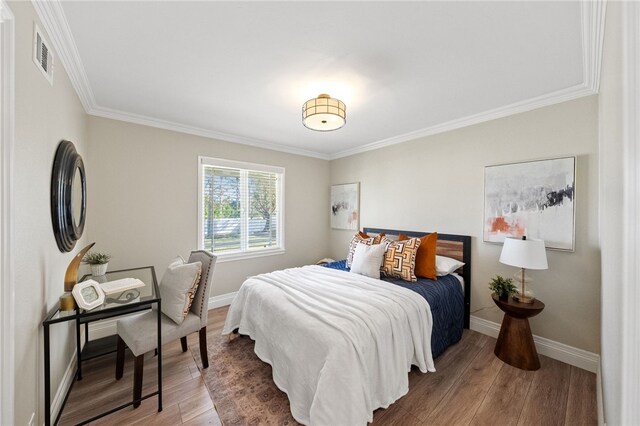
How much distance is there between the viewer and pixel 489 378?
2.07m

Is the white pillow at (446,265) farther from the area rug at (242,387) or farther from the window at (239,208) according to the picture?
the window at (239,208)

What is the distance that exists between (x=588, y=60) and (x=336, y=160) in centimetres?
335

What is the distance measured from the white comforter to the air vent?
2.10m

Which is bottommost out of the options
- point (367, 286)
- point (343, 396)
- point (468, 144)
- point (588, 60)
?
point (343, 396)

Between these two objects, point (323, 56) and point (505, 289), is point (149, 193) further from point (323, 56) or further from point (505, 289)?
point (505, 289)

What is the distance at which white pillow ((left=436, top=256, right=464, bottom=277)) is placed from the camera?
2.74m

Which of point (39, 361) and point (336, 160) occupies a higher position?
point (336, 160)

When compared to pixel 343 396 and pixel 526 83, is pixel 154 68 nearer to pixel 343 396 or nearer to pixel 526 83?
pixel 343 396

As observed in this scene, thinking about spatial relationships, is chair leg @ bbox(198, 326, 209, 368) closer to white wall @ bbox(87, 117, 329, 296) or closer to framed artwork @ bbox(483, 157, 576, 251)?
white wall @ bbox(87, 117, 329, 296)

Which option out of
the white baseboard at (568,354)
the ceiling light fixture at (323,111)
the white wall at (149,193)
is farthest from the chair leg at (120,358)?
the white baseboard at (568,354)

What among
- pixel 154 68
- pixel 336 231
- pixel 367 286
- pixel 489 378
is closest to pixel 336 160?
pixel 336 231

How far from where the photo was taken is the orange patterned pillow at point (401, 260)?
8.54ft

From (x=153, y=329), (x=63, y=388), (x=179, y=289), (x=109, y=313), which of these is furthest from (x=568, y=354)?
(x=63, y=388)

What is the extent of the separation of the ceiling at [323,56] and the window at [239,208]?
971mm
